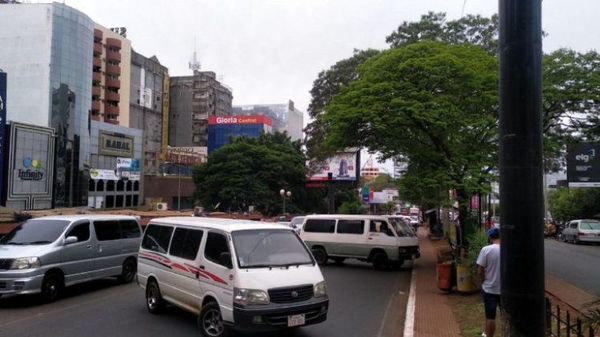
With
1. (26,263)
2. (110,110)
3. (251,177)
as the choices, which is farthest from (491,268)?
A: (110,110)

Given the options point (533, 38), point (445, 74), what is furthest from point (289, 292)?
point (445, 74)

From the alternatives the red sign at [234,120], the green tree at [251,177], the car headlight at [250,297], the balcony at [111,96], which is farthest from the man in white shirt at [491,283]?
the red sign at [234,120]

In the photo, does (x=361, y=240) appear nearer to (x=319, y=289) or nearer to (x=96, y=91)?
(x=319, y=289)

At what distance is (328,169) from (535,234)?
52479 mm

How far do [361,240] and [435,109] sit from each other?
5660 millimetres

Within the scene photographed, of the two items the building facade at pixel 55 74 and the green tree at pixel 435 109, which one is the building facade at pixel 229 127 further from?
the green tree at pixel 435 109

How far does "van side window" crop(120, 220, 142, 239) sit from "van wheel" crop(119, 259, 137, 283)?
67 cm

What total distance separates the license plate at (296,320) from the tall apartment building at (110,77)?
91.9m

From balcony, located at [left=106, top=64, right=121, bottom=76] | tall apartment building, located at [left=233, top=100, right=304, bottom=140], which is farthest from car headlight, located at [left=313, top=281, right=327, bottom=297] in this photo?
tall apartment building, located at [left=233, top=100, right=304, bottom=140]

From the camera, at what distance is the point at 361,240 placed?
786 inches

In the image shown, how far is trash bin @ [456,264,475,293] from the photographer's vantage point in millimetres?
13820

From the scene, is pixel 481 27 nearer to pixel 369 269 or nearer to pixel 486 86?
pixel 486 86

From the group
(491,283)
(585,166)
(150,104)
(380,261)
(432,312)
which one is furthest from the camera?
(150,104)

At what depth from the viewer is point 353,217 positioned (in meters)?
20.5
